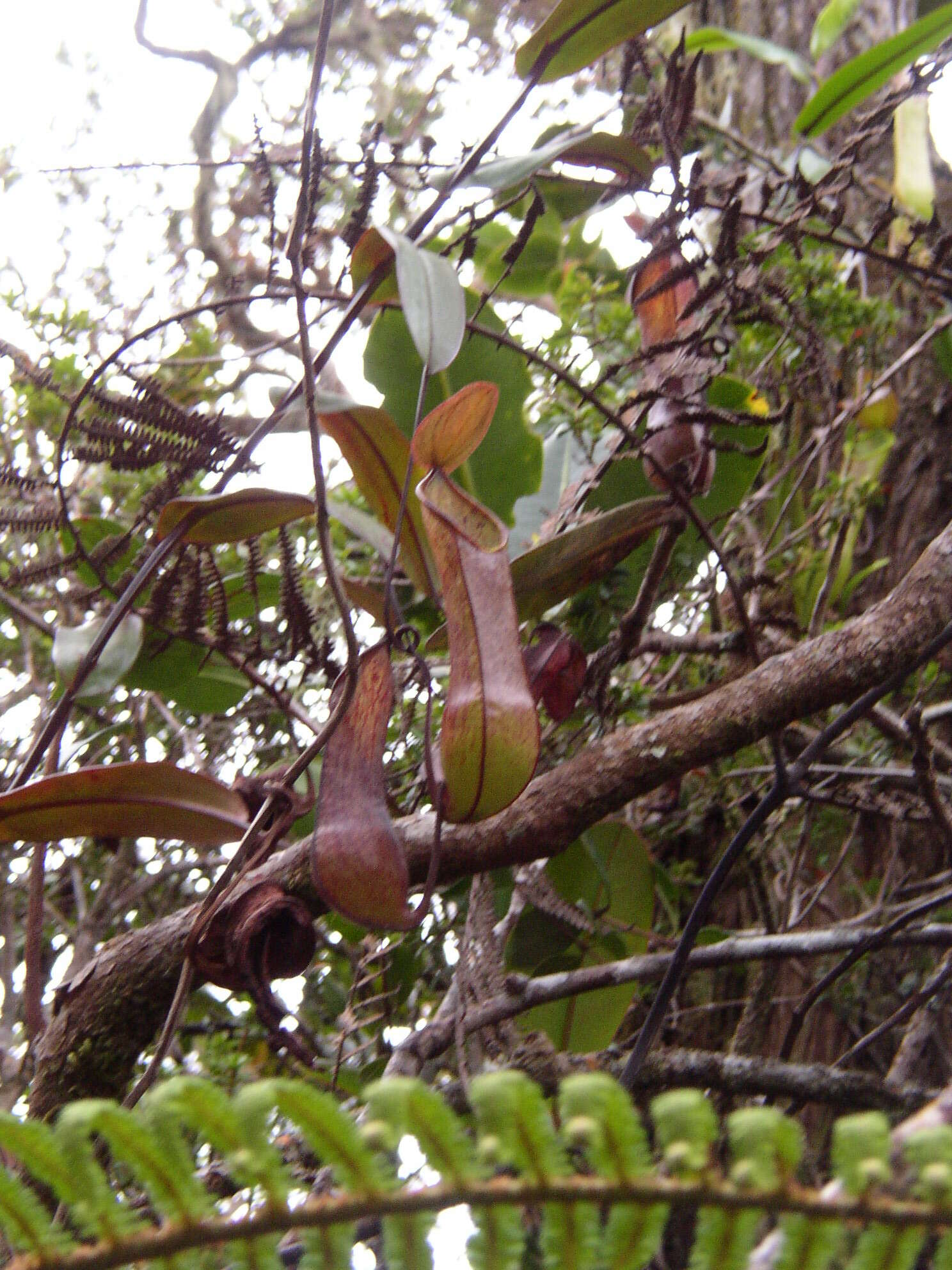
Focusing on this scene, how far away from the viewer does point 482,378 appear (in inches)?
41.6

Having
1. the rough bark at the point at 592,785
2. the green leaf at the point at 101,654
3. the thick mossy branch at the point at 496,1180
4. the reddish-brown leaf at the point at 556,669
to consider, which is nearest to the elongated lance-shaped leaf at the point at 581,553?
the reddish-brown leaf at the point at 556,669

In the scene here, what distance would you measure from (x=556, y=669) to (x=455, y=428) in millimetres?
240

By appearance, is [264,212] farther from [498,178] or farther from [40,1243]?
[40,1243]

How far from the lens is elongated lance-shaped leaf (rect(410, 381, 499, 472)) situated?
2.50ft

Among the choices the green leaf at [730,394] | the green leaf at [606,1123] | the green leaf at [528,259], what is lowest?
the green leaf at [606,1123]

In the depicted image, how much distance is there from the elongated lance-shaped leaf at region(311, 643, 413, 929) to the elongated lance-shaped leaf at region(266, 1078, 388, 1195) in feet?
1.13

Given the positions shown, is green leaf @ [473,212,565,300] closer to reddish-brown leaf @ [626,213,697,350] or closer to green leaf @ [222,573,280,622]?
reddish-brown leaf @ [626,213,697,350]

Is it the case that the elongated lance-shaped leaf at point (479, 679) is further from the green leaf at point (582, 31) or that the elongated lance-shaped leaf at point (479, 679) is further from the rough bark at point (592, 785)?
the green leaf at point (582, 31)

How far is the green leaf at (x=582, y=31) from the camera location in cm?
81

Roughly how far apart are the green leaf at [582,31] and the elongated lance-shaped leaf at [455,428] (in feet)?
0.99

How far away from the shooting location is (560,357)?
48.6 inches

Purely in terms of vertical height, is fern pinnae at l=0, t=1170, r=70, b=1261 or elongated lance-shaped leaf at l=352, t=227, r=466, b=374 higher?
elongated lance-shaped leaf at l=352, t=227, r=466, b=374

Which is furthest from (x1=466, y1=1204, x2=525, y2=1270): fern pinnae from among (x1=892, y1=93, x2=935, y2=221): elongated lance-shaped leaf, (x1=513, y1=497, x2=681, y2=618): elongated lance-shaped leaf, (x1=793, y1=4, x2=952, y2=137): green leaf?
(x1=892, y1=93, x2=935, y2=221): elongated lance-shaped leaf

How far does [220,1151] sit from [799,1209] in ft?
0.63
